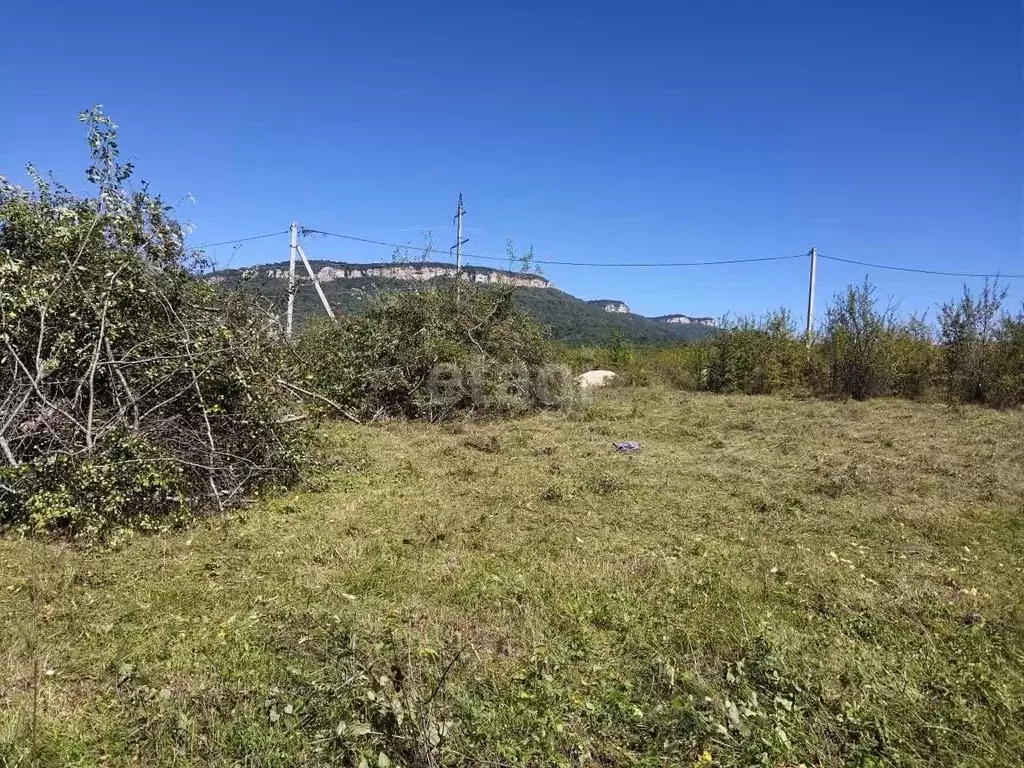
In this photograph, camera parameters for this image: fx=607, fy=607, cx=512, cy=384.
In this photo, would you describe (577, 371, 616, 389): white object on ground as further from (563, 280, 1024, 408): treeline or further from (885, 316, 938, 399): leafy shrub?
(885, 316, 938, 399): leafy shrub

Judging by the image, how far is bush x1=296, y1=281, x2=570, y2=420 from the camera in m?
10.6

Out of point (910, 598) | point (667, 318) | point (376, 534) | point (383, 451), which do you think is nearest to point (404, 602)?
point (376, 534)

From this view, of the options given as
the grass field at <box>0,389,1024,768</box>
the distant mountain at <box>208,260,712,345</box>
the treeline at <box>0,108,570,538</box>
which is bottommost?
the grass field at <box>0,389,1024,768</box>

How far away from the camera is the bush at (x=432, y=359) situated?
419 inches

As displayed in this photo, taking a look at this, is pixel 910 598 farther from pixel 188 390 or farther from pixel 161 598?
pixel 188 390

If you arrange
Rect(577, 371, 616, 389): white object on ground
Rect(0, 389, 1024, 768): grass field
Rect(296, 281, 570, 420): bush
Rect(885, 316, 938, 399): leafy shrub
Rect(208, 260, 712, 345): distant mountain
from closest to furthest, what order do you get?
Rect(0, 389, 1024, 768): grass field
Rect(208, 260, 712, 345): distant mountain
Rect(296, 281, 570, 420): bush
Rect(885, 316, 938, 399): leafy shrub
Rect(577, 371, 616, 389): white object on ground

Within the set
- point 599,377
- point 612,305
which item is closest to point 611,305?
point 612,305

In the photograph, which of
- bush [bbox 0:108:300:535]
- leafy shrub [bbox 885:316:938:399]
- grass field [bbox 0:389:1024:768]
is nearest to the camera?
grass field [bbox 0:389:1024:768]

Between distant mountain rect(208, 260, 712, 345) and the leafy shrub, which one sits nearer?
distant mountain rect(208, 260, 712, 345)

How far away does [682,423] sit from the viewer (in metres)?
10.6

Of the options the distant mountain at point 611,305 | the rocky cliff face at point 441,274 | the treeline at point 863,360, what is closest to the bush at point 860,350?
the treeline at point 863,360

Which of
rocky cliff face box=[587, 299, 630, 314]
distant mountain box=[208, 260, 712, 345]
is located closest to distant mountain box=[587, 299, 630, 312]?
rocky cliff face box=[587, 299, 630, 314]

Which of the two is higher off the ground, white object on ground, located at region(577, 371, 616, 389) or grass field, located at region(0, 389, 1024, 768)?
white object on ground, located at region(577, 371, 616, 389)

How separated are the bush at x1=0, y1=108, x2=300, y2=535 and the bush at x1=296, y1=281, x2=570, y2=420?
14.1 feet
